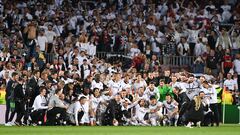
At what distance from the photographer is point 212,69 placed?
124 ft

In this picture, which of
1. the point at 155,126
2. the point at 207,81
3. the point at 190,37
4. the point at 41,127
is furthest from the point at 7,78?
the point at 190,37

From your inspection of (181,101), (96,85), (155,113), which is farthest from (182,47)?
(96,85)

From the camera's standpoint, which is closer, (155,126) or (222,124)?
(155,126)

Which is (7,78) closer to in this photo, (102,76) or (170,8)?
(102,76)

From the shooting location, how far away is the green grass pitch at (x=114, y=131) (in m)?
26.9

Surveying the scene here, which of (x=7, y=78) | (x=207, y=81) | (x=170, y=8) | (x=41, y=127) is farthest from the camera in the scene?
(x=170, y=8)

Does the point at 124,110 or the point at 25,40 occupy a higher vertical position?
the point at 25,40

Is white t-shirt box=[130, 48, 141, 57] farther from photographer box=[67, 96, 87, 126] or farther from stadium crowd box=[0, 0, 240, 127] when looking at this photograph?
photographer box=[67, 96, 87, 126]

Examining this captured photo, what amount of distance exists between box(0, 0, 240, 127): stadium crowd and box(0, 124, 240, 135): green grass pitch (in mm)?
1600

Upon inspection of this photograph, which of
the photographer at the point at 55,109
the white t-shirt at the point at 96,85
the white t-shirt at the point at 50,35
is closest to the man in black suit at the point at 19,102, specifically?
the photographer at the point at 55,109

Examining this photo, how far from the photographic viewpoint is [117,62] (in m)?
36.3

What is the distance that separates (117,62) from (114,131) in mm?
8533

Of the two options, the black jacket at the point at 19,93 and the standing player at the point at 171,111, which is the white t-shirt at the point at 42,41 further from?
the standing player at the point at 171,111

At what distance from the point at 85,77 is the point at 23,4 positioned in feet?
21.5
